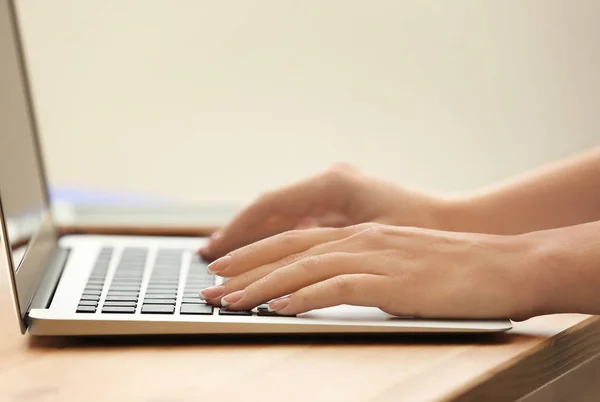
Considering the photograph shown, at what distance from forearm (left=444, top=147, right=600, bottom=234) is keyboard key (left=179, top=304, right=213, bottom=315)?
0.29m

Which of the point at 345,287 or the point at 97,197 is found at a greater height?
the point at 97,197

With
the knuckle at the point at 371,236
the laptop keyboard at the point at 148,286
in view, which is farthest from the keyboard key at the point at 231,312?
the knuckle at the point at 371,236

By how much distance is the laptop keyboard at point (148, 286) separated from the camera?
0.52 metres

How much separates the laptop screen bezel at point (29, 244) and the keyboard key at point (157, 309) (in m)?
0.08

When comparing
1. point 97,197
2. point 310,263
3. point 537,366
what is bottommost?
point 537,366

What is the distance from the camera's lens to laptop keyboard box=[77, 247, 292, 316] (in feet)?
1.70

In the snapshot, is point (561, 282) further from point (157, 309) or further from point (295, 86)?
point (295, 86)

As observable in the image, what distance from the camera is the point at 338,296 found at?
1.70 feet

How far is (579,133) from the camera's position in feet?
3.48

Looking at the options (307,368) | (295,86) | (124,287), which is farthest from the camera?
(295,86)

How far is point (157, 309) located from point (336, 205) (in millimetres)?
275

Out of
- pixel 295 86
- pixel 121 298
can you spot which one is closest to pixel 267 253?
pixel 121 298

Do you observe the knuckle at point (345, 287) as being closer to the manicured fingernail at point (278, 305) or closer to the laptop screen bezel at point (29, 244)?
the manicured fingernail at point (278, 305)

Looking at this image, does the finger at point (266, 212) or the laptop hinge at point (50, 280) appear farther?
the finger at point (266, 212)
